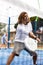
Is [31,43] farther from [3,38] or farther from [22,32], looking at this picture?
[3,38]

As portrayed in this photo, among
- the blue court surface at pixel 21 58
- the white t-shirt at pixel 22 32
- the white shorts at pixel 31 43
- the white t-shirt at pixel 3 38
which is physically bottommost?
the blue court surface at pixel 21 58

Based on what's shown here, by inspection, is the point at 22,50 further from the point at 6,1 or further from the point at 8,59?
the point at 6,1

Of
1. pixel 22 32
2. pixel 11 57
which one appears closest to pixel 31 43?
pixel 22 32

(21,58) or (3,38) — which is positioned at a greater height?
(3,38)

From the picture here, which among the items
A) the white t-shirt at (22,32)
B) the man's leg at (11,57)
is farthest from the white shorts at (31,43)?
the man's leg at (11,57)

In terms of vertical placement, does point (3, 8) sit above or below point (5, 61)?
above

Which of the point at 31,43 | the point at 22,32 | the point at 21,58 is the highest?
the point at 22,32

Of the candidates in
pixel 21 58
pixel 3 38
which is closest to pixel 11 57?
pixel 21 58

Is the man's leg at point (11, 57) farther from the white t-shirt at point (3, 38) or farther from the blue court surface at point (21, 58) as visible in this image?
the white t-shirt at point (3, 38)

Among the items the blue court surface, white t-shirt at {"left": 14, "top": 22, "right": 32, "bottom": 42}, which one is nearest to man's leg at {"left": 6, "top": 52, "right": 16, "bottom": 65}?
the blue court surface

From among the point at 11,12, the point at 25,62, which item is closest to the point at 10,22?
the point at 11,12

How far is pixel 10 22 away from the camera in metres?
3.12

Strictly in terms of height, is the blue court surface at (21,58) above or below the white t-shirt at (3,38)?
below

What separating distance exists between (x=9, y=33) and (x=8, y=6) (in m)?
0.35
